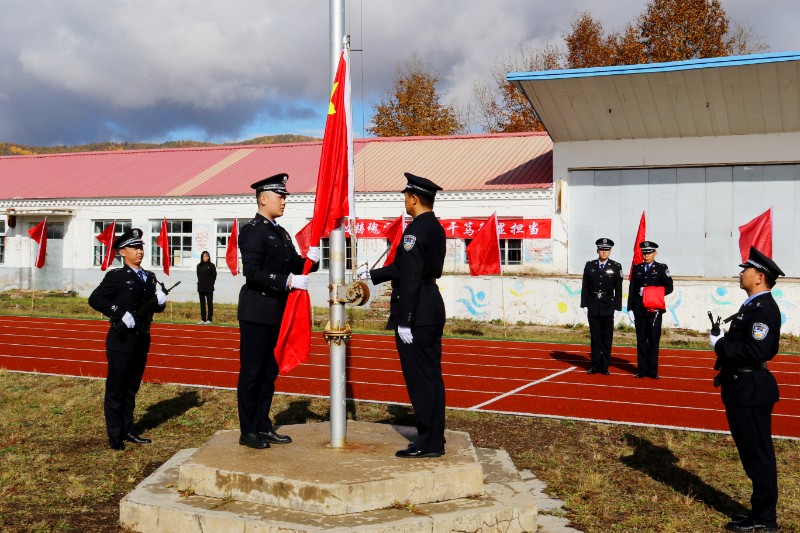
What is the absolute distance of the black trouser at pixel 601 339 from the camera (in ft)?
42.6

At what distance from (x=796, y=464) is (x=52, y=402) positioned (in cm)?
815

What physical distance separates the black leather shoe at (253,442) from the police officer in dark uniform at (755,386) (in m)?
3.35

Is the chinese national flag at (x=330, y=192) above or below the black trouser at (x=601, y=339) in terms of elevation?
above

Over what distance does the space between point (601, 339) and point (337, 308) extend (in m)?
8.06

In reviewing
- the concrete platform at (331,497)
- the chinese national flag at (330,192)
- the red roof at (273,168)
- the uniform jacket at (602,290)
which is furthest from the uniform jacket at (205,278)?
the chinese national flag at (330,192)

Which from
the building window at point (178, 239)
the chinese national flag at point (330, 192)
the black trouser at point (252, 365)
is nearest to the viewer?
the chinese national flag at point (330, 192)

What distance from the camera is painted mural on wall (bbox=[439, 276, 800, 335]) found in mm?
20750

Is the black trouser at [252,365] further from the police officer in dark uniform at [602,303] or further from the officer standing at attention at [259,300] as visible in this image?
the police officer in dark uniform at [602,303]

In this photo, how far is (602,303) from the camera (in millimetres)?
12984

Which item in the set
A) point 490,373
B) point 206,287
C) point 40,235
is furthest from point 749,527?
point 40,235

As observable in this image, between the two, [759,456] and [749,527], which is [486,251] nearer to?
[759,456]

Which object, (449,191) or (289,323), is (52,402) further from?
(449,191)

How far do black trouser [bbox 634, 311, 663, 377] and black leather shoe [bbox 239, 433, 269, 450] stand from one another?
25.6 ft

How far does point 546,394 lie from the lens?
11.0 metres
